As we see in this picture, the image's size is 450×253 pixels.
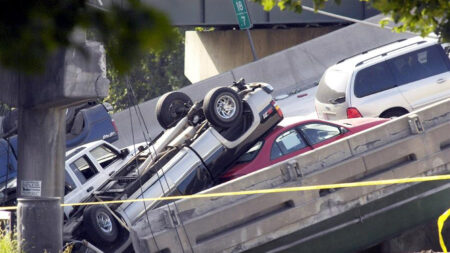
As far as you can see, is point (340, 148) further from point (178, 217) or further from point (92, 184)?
point (92, 184)

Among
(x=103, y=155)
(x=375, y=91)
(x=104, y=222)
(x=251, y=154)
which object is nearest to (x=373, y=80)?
(x=375, y=91)

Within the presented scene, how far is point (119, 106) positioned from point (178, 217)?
35.8 meters

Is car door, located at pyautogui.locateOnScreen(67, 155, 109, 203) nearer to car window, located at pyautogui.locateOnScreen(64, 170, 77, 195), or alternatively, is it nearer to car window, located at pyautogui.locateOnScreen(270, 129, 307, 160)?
car window, located at pyautogui.locateOnScreen(64, 170, 77, 195)

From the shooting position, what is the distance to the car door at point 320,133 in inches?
468

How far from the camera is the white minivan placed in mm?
15606

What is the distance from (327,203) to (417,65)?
7010mm

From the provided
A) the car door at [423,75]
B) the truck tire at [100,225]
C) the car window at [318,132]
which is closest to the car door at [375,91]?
the car door at [423,75]

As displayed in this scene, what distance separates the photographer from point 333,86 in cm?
1612

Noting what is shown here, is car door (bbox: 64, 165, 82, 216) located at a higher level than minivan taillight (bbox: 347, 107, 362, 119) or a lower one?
lower

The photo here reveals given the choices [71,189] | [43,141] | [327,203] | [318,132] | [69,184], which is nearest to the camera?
[43,141]

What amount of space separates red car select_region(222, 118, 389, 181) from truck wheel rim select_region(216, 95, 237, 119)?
0.58 m

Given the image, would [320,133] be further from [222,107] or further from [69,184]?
[69,184]

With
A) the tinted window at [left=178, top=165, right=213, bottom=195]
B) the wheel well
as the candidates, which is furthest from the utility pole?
the wheel well

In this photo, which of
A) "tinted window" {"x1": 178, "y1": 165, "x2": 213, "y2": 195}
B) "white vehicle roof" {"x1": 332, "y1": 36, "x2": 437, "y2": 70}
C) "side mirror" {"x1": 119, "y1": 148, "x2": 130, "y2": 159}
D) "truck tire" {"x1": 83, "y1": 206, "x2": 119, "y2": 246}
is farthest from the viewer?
"white vehicle roof" {"x1": 332, "y1": 36, "x2": 437, "y2": 70}
